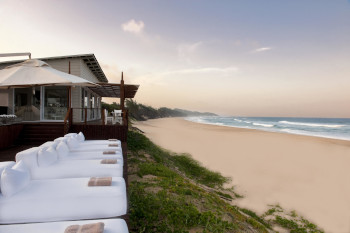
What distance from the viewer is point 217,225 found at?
411 centimetres

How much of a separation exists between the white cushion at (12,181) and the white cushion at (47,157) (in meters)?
1.08

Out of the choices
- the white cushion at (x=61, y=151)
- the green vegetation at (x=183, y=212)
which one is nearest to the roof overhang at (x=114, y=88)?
the white cushion at (x=61, y=151)

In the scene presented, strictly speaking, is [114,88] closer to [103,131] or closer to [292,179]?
[103,131]

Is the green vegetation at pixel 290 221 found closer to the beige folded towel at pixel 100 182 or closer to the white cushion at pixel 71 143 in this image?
the beige folded towel at pixel 100 182

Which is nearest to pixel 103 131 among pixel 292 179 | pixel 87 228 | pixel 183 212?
pixel 183 212

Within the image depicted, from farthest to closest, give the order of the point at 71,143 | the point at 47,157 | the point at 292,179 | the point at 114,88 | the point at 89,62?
the point at 114,88 → the point at 89,62 → the point at 292,179 → the point at 71,143 → the point at 47,157

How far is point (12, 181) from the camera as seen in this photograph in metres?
2.76

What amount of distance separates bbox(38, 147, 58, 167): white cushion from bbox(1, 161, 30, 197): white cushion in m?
1.08

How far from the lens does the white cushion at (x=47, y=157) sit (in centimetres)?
404

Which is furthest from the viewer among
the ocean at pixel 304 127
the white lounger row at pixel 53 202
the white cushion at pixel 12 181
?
the ocean at pixel 304 127

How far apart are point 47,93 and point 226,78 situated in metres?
Result: 27.2

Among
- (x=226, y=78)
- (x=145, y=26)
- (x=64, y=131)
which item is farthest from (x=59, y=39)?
(x=226, y=78)

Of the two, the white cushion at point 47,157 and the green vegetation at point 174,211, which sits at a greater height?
the white cushion at point 47,157

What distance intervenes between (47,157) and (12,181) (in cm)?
145
